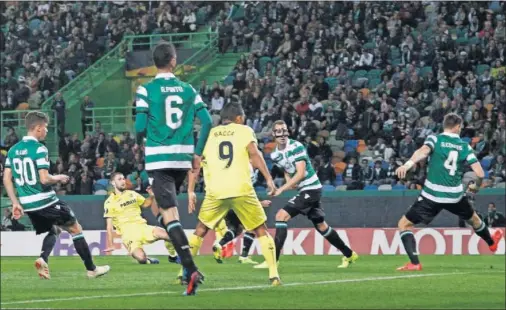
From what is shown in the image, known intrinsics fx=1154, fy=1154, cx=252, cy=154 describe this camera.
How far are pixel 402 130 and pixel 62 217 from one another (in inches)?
557

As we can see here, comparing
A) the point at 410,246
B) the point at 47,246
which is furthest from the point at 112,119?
the point at 410,246

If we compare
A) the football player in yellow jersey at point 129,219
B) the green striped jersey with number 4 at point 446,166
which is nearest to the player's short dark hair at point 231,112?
the green striped jersey with number 4 at point 446,166

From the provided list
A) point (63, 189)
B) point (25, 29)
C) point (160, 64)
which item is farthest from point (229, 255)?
point (25, 29)

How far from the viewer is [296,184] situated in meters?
16.1

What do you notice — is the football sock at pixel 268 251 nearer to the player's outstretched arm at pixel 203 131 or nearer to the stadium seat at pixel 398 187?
the player's outstretched arm at pixel 203 131

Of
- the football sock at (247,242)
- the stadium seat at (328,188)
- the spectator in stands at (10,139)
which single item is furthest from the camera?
the spectator in stands at (10,139)

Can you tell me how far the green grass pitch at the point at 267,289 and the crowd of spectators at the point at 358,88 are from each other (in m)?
9.41

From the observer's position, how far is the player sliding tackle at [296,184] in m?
16.0

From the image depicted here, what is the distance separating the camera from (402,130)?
2706 centimetres

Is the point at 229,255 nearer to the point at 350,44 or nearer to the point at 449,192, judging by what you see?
the point at 449,192

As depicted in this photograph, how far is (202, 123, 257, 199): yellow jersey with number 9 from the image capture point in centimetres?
1236

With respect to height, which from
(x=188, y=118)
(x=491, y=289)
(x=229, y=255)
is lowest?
(x=229, y=255)

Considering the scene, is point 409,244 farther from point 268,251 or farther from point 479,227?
point 268,251

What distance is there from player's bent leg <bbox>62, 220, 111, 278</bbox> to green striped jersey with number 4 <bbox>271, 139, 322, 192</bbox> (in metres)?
3.29
